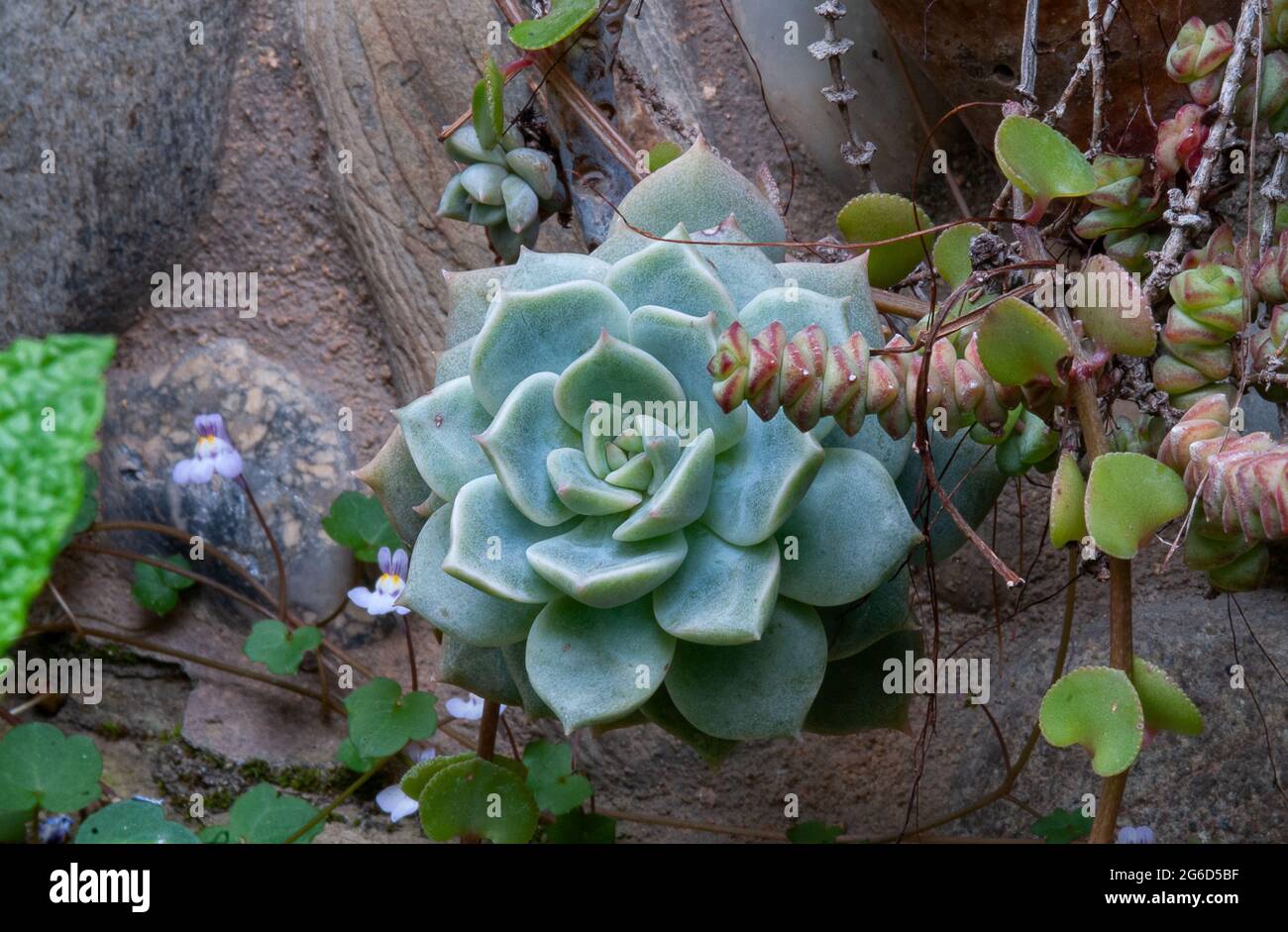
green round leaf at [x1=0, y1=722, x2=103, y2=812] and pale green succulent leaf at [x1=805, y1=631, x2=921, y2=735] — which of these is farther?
green round leaf at [x1=0, y1=722, x2=103, y2=812]

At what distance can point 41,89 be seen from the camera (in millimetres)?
1196

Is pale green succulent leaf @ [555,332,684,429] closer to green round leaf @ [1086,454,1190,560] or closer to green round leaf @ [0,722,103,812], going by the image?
green round leaf @ [1086,454,1190,560]

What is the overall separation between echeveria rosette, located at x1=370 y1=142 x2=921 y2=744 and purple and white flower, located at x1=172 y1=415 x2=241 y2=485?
618 mm

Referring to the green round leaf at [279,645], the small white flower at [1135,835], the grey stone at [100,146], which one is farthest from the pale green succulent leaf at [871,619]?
the grey stone at [100,146]

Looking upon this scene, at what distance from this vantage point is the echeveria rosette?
0.63 metres

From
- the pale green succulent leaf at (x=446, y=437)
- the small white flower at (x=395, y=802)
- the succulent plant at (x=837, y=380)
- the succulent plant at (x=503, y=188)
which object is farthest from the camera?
the small white flower at (x=395, y=802)

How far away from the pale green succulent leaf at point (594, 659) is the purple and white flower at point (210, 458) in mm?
700

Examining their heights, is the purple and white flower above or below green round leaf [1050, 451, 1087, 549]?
below

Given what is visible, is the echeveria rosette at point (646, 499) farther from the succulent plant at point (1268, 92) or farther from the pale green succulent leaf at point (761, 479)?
the succulent plant at point (1268, 92)

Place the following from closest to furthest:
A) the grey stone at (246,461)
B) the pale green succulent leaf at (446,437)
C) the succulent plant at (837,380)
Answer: the succulent plant at (837,380) → the pale green succulent leaf at (446,437) → the grey stone at (246,461)

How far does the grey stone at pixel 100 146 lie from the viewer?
120 centimetres

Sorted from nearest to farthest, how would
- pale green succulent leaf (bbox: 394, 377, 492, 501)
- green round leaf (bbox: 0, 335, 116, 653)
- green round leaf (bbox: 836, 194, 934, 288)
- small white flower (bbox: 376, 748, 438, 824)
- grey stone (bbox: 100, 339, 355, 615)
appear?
green round leaf (bbox: 0, 335, 116, 653) → pale green succulent leaf (bbox: 394, 377, 492, 501) → green round leaf (bbox: 836, 194, 934, 288) → small white flower (bbox: 376, 748, 438, 824) → grey stone (bbox: 100, 339, 355, 615)

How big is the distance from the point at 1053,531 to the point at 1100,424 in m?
0.07

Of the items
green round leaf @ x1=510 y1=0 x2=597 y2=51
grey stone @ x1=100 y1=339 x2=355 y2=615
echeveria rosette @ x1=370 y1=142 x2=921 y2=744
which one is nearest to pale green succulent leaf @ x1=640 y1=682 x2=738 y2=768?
echeveria rosette @ x1=370 y1=142 x2=921 y2=744
